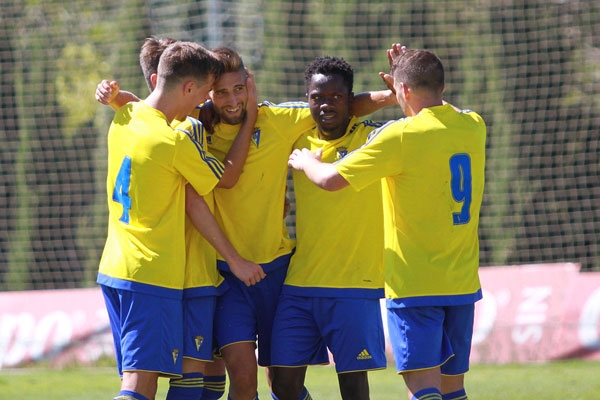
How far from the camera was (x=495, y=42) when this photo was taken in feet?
39.1

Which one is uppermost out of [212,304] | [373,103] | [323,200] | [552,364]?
[373,103]

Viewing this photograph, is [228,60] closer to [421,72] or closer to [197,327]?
[421,72]

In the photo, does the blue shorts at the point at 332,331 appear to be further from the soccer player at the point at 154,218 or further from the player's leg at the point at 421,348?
the soccer player at the point at 154,218

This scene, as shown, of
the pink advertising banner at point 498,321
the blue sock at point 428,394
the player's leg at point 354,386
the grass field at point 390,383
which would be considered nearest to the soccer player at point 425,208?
the blue sock at point 428,394

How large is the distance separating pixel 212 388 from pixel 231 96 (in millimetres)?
1541

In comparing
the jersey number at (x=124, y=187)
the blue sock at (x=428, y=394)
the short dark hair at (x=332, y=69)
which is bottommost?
the blue sock at (x=428, y=394)

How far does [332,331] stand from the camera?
4984 millimetres

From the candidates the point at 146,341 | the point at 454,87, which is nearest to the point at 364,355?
the point at 146,341

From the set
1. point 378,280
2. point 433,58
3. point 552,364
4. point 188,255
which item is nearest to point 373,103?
point 433,58

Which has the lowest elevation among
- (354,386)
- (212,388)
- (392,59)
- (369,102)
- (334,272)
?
(212,388)

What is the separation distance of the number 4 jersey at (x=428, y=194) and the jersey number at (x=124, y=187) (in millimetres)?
953

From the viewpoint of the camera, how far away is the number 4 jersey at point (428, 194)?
14.7 ft

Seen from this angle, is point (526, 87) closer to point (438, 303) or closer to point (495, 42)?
point (495, 42)

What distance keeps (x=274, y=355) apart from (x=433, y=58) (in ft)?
5.41
